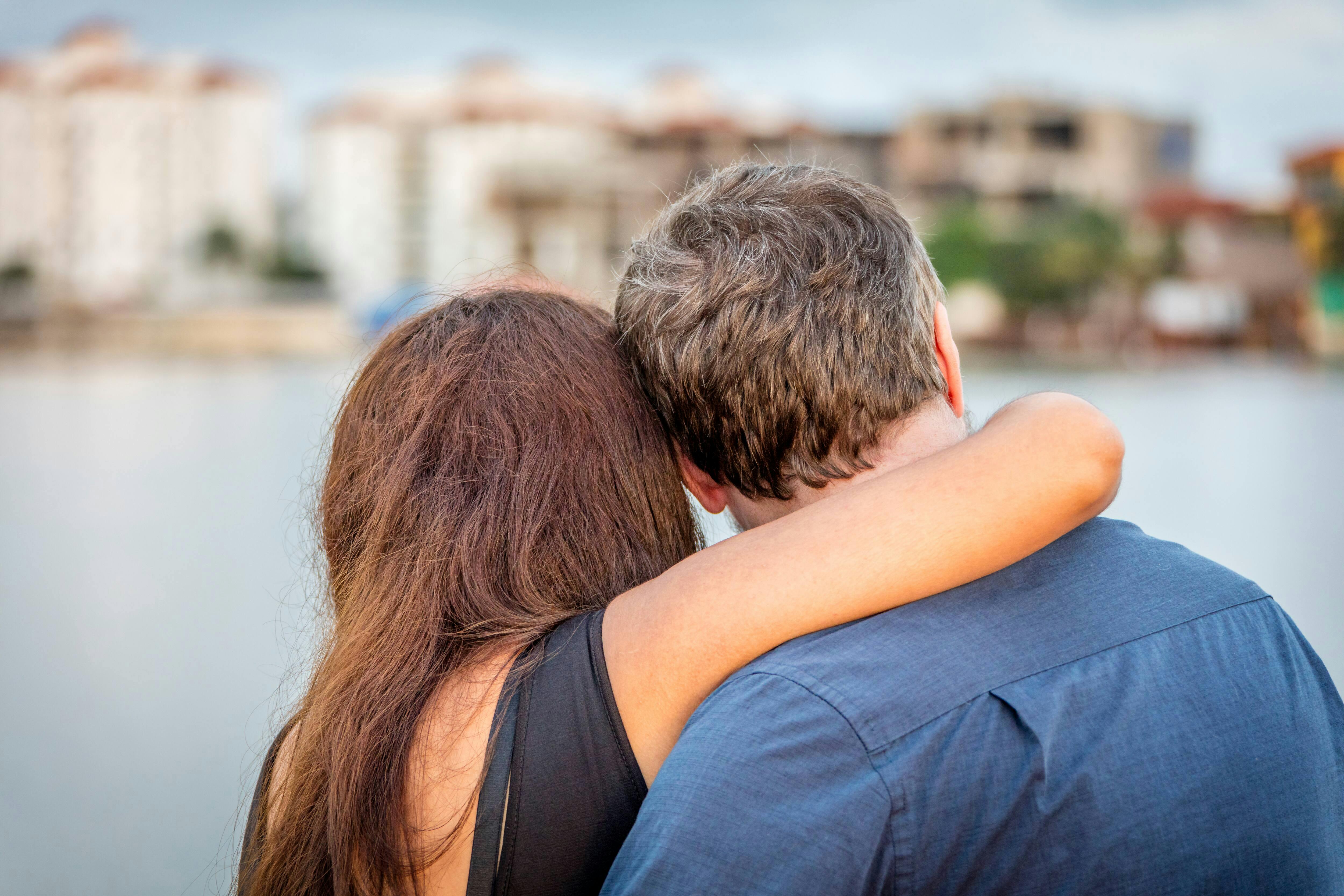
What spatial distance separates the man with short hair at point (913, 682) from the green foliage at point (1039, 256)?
35.6 meters

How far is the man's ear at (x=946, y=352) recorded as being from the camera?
105cm

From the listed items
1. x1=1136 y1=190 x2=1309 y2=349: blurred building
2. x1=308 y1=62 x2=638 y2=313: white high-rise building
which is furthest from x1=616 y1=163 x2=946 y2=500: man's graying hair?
x1=308 y1=62 x2=638 y2=313: white high-rise building

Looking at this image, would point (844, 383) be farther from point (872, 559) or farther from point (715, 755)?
point (715, 755)

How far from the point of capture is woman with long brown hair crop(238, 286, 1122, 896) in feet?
2.86

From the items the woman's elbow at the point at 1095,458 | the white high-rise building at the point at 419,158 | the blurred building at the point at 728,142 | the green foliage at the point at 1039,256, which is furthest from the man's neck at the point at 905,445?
the white high-rise building at the point at 419,158

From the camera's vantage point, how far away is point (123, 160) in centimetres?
7031

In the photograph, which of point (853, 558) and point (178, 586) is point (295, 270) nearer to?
point (178, 586)

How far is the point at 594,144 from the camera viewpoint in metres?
51.4

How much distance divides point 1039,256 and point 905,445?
124 ft

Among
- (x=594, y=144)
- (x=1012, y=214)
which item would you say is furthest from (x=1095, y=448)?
(x=594, y=144)

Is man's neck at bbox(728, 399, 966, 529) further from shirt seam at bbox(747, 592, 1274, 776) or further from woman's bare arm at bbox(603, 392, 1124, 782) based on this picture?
shirt seam at bbox(747, 592, 1274, 776)

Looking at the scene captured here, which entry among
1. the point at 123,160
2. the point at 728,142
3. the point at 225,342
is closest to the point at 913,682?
the point at 225,342

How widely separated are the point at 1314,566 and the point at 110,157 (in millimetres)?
76836

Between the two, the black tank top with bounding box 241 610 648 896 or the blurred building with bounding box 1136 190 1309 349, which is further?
the blurred building with bounding box 1136 190 1309 349
